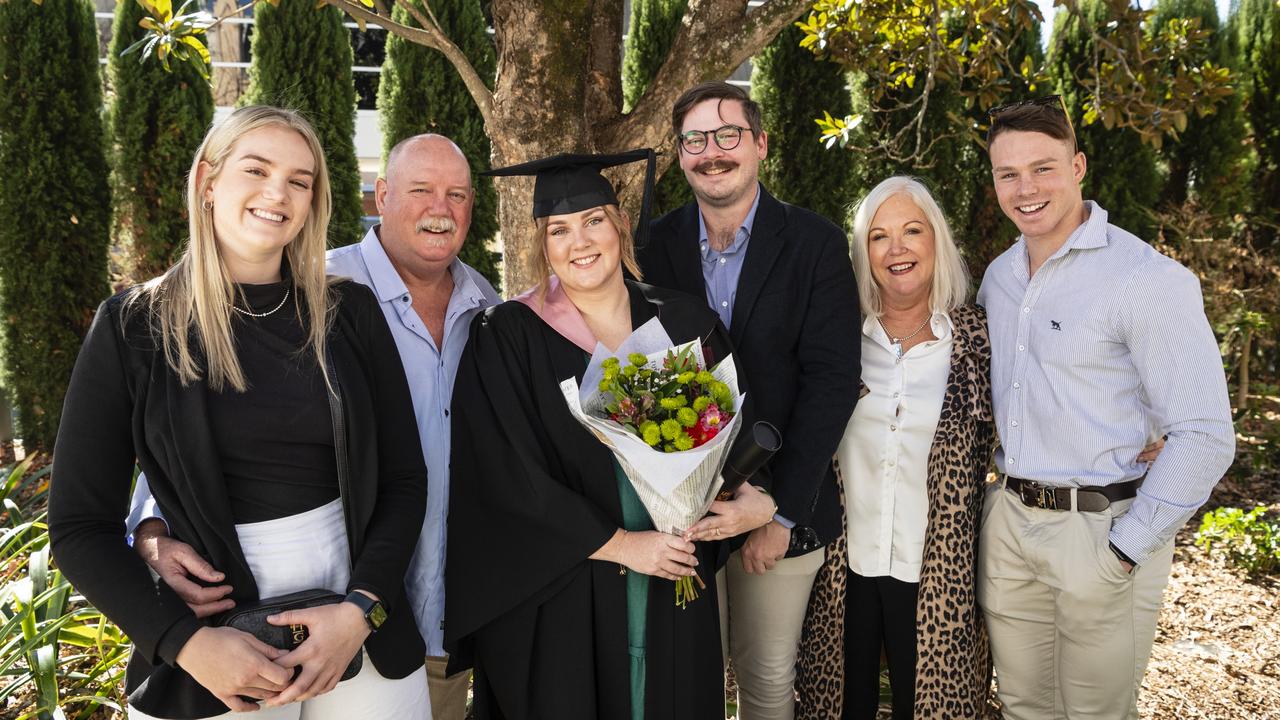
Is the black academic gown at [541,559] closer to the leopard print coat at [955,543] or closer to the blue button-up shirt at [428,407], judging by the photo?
the blue button-up shirt at [428,407]

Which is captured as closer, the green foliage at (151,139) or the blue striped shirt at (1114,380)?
the blue striped shirt at (1114,380)

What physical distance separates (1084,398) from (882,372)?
0.62 m

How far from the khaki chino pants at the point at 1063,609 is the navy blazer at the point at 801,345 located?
553 millimetres

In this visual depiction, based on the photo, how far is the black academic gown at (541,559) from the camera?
242 centimetres

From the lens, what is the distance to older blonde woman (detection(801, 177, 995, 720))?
2910 mm

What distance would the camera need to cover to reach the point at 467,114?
23.7 ft

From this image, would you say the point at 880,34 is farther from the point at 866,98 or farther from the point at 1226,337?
the point at 1226,337

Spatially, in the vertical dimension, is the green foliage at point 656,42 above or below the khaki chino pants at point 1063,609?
above

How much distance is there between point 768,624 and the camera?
302cm

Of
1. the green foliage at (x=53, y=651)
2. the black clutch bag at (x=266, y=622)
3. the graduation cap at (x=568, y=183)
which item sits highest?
the graduation cap at (x=568, y=183)

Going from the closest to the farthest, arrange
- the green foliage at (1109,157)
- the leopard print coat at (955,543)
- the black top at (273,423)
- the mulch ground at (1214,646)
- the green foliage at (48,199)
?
1. the black top at (273,423)
2. the leopard print coat at (955,543)
3. the mulch ground at (1214,646)
4. the green foliage at (48,199)
5. the green foliage at (1109,157)

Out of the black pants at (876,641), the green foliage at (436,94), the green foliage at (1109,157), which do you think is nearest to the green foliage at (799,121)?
the green foliage at (1109,157)

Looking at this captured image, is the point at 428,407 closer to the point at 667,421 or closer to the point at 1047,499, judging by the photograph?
the point at 667,421

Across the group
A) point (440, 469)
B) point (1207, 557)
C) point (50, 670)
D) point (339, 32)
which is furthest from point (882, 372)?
point (339, 32)
